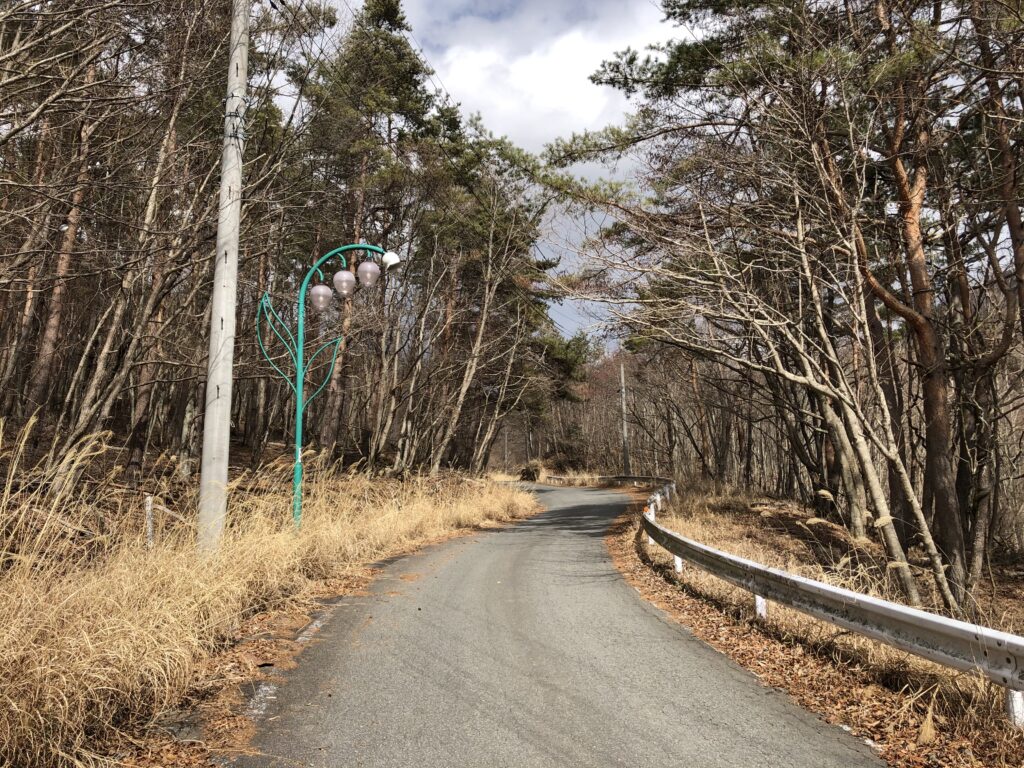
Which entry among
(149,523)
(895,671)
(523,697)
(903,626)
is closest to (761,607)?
(895,671)

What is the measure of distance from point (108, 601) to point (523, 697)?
9.05ft

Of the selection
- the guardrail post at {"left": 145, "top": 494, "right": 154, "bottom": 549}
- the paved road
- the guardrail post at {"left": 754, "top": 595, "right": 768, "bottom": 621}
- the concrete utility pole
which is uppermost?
the concrete utility pole

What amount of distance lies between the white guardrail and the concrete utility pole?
538cm

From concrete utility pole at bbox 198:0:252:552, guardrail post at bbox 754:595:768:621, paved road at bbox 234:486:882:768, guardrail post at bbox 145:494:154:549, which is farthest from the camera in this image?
concrete utility pole at bbox 198:0:252:552

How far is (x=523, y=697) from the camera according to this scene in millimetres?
4027

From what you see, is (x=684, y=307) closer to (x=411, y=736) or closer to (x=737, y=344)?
(x=737, y=344)

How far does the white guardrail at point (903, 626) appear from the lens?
3.36m

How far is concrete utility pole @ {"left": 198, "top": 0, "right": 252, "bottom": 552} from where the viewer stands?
6.74 m

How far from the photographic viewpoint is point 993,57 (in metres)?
8.09

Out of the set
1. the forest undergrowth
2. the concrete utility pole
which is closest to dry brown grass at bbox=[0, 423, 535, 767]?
the concrete utility pole

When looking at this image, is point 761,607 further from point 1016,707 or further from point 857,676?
point 1016,707

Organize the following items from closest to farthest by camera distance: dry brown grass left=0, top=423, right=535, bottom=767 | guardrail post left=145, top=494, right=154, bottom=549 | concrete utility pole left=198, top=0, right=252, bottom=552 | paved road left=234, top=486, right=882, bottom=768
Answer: dry brown grass left=0, top=423, right=535, bottom=767 < paved road left=234, top=486, right=882, bottom=768 < guardrail post left=145, top=494, right=154, bottom=549 < concrete utility pole left=198, top=0, right=252, bottom=552

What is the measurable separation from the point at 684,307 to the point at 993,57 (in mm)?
4990

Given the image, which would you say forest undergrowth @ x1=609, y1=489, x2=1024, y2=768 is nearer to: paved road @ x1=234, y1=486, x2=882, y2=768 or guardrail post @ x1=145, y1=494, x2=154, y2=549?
paved road @ x1=234, y1=486, x2=882, y2=768
